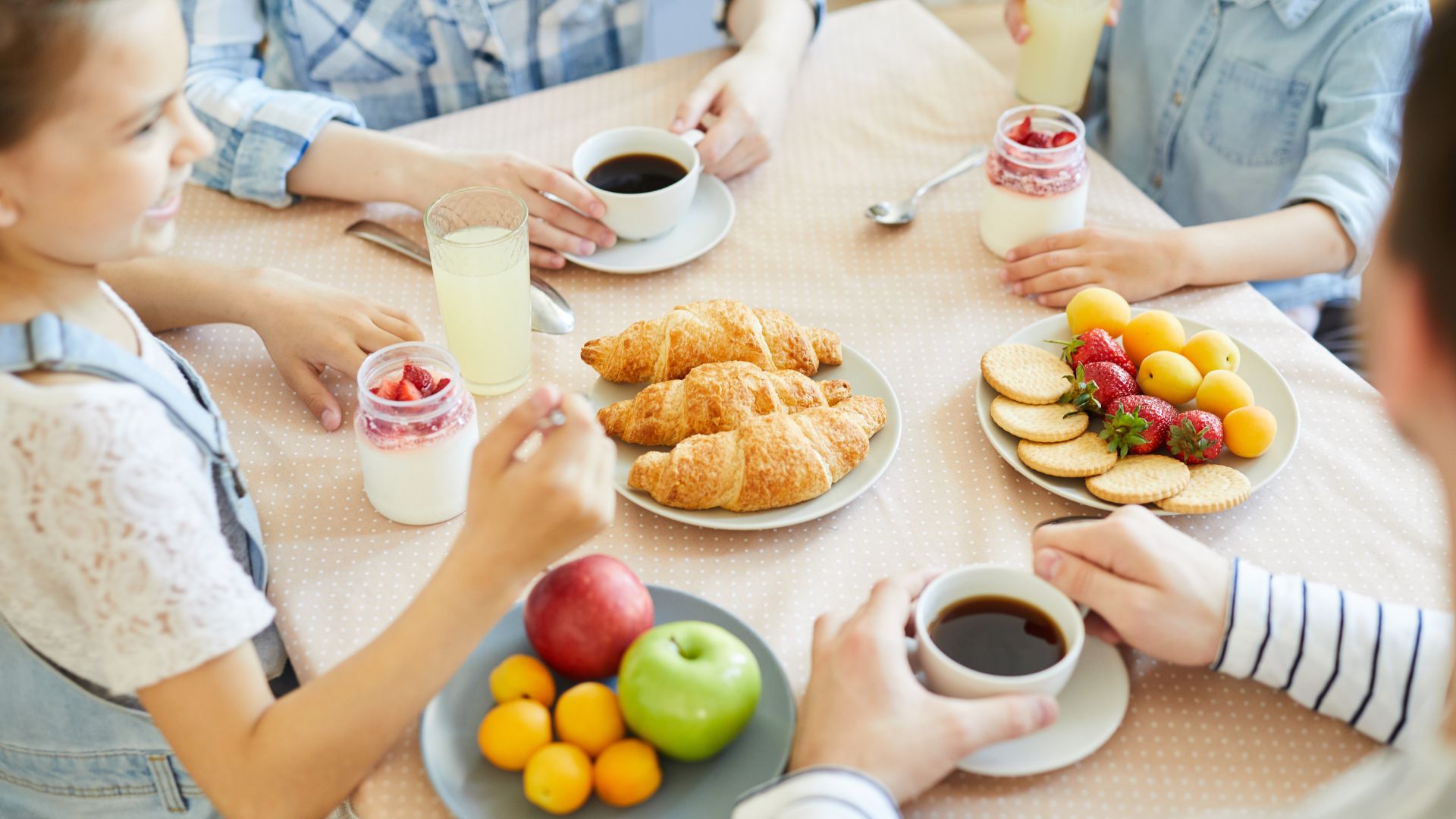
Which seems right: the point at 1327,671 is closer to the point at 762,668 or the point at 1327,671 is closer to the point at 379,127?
the point at 762,668

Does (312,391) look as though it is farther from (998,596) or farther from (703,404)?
(998,596)

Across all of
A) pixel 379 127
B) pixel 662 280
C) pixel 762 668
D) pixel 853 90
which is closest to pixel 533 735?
pixel 762 668

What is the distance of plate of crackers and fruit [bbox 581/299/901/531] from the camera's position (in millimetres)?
933

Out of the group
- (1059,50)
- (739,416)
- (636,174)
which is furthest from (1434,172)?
(1059,50)

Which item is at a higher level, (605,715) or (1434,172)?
(1434,172)

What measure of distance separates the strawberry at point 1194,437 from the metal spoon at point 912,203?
1.51 feet

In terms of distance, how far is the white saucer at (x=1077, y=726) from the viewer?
73 centimetres

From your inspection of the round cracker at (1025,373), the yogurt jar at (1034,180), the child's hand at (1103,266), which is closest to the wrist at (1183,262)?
the child's hand at (1103,266)

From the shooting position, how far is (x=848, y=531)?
95 centimetres

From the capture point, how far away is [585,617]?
77 cm

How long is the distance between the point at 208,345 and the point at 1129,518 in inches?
36.3

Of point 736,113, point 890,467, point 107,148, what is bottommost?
point 890,467

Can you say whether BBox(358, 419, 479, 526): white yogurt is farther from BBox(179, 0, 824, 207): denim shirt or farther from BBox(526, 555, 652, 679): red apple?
BBox(179, 0, 824, 207): denim shirt

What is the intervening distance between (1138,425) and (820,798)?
477 mm
